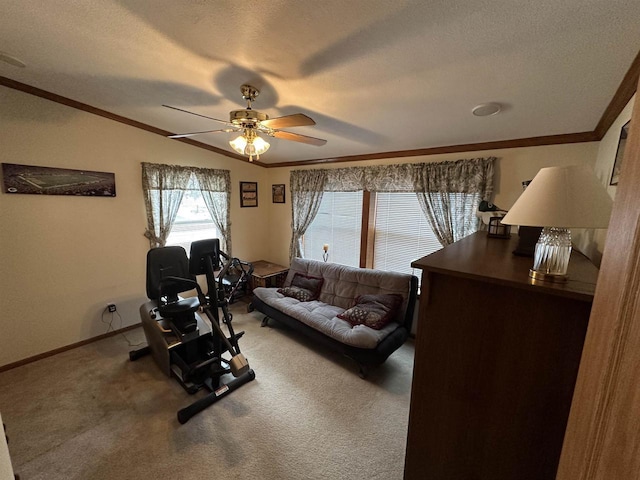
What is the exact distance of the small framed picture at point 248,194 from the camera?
4508 mm

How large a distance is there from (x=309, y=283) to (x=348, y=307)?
0.70 meters

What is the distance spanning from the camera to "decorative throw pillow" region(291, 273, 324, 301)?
12.0 feet

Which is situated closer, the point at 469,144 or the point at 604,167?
the point at 604,167

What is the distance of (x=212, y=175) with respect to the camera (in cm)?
399

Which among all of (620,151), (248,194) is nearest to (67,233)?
(248,194)

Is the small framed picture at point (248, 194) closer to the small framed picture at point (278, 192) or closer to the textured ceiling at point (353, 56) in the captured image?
the small framed picture at point (278, 192)

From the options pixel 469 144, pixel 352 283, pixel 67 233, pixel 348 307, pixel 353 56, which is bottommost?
pixel 348 307

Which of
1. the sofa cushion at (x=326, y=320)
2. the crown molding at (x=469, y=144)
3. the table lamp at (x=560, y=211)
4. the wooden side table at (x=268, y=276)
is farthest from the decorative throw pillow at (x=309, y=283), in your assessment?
the table lamp at (x=560, y=211)

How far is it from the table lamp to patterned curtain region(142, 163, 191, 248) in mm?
3873

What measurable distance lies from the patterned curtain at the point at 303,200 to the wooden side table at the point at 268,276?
1.18 ft

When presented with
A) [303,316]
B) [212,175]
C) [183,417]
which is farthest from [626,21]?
[212,175]

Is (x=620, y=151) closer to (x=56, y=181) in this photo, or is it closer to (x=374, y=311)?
(x=374, y=311)

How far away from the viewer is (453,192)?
2.87 metres

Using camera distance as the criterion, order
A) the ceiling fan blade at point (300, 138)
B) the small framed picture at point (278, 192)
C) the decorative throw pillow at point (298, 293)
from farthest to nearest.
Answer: the small framed picture at point (278, 192), the decorative throw pillow at point (298, 293), the ceiling fan blade at point (300, 138)
